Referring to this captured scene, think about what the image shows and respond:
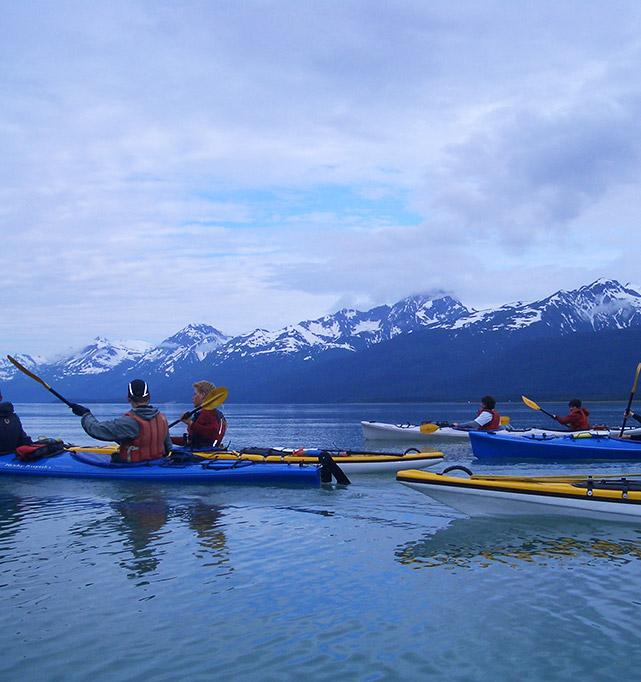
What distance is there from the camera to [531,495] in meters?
9.66

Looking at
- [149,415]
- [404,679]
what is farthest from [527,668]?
[149,415]

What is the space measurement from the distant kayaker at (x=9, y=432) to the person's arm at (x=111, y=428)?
4.05m

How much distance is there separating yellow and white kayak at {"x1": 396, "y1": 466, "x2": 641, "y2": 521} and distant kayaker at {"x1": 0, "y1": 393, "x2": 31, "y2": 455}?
33.7ft

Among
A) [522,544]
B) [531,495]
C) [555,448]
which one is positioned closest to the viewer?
[522,544]

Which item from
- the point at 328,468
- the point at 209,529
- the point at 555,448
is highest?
the point at 328,468

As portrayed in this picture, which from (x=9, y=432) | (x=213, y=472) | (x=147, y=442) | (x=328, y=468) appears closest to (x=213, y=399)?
(x=147, y=442)

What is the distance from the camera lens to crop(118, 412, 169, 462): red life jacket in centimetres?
1358

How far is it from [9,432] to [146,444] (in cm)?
440

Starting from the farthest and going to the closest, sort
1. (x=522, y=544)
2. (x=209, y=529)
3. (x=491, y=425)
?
(x=491, y=425) → (x=209, y=529) → (x=522, y=544)

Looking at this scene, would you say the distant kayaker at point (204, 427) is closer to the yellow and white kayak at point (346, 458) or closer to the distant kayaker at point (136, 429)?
the yellow and white kayak at point (346, 458)

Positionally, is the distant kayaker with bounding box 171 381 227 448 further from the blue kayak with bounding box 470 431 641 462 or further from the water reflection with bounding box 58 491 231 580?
the blue kayak with bounding box 470 431 641 462

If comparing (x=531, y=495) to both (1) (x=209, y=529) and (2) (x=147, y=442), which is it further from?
(2) (x=147, y=442)

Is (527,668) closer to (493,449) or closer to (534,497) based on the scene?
(534,497)

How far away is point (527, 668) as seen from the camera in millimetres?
5320
